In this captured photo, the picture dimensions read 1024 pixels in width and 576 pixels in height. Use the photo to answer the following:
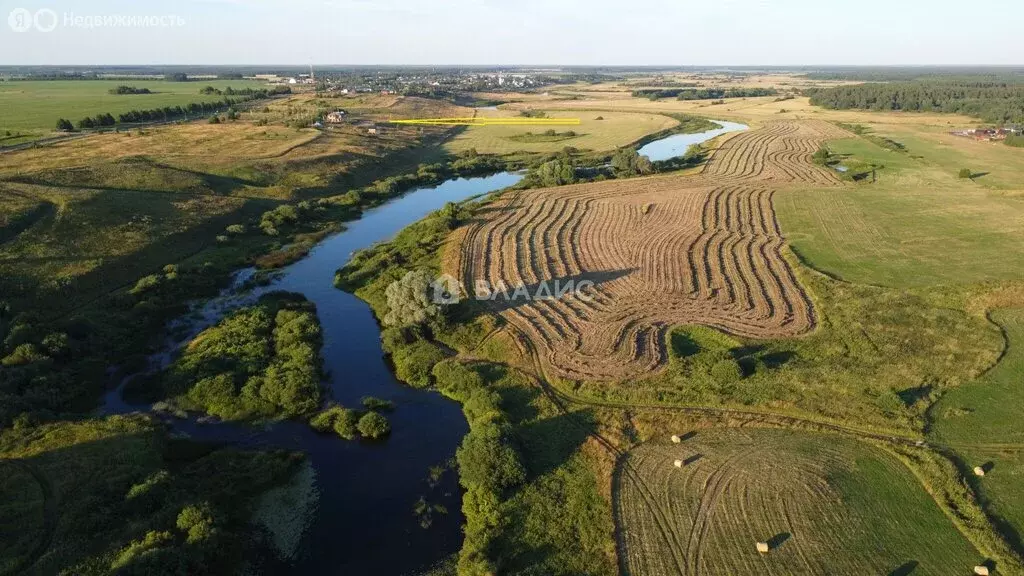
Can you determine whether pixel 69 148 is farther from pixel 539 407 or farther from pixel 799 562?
pixel 799 562

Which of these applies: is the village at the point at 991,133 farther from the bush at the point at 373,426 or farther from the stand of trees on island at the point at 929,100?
the bush at the point at 373,426

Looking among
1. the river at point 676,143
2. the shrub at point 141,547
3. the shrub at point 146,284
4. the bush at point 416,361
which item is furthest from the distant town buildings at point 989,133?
the shrub at point 141,547

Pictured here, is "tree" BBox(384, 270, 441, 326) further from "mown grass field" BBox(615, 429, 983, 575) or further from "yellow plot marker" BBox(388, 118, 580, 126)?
"yellow plot marker" BBox(388, 118, 580, 126)

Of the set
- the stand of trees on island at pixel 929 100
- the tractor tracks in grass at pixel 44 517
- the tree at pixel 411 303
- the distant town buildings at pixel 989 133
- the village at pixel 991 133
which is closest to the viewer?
the tractor tracks in grass at pixel 44 517

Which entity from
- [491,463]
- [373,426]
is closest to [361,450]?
[373,426]

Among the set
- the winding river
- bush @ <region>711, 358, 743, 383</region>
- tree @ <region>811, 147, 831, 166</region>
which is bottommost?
the winding river

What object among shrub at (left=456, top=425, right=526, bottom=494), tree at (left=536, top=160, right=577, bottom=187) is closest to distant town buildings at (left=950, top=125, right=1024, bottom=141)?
tree at (left=536, top=160, right=577, bottom=187)
